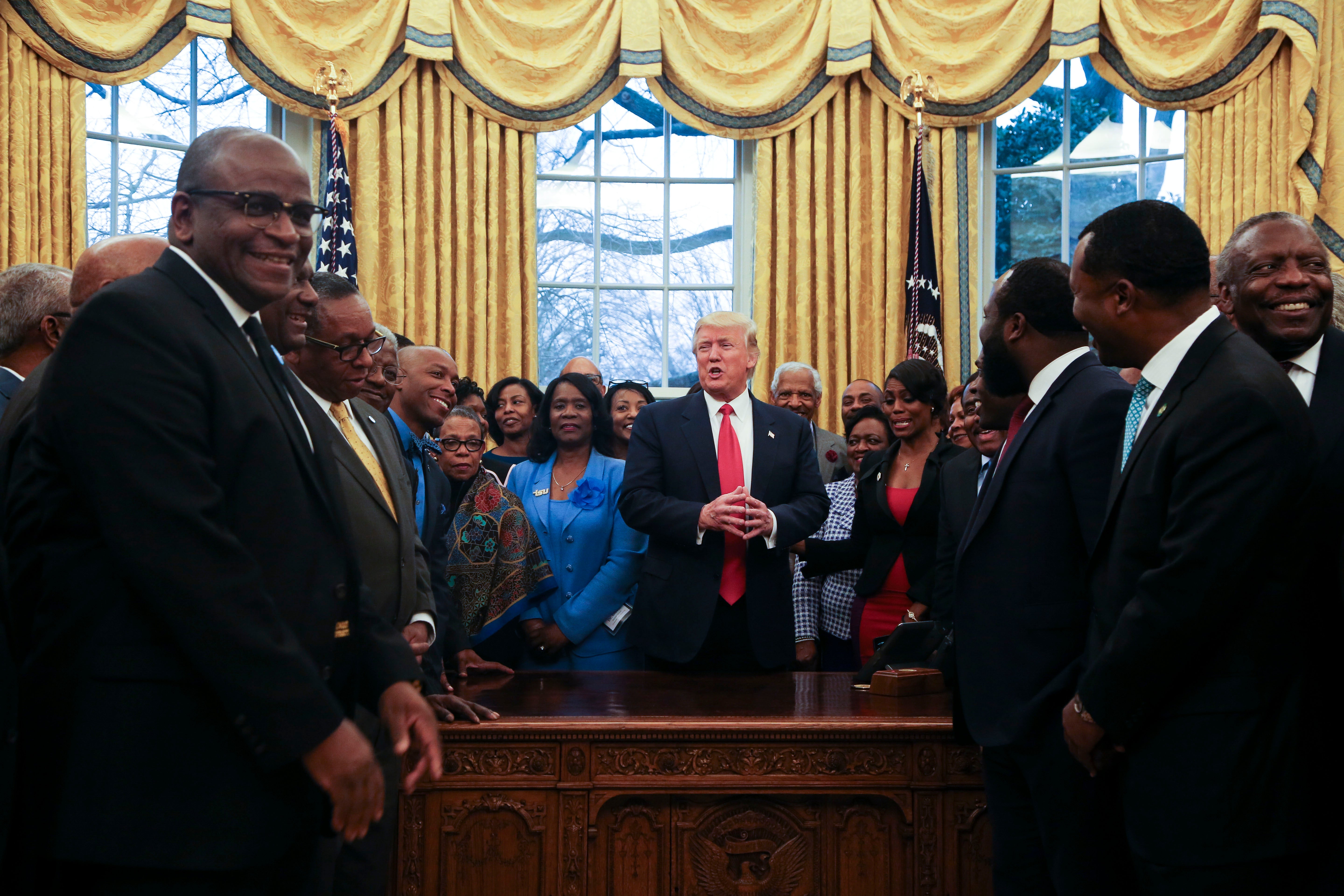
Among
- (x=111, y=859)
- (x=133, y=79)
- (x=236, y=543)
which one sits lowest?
(x=111, y=859)

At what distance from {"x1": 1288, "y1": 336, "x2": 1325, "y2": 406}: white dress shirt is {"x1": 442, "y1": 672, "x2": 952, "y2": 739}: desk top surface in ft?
3.53

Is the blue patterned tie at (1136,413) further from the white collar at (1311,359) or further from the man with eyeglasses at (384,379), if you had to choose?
the man with eyeglasses at (384,379)

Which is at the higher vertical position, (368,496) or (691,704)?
(368,496)

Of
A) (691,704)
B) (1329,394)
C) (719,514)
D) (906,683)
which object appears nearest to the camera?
(1329,394)

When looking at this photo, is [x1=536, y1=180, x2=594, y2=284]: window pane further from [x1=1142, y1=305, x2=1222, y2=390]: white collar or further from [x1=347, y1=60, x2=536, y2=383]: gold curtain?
[x1=1142, y1=305, x2=1222, y2=390]: white collar

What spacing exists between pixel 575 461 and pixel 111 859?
9.37 ft

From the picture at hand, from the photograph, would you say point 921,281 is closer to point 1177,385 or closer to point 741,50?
point 741,50

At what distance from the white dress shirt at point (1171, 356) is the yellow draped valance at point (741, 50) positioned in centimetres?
526

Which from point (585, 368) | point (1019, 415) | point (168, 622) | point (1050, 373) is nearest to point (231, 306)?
point (168, 622)

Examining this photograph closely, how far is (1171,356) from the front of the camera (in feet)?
6.59

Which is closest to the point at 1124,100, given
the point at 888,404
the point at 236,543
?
the point at 888,404

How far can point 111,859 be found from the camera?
4.45 feet

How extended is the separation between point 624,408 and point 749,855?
2.33 m

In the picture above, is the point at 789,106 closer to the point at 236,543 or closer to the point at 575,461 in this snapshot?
the point at 575,461
